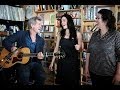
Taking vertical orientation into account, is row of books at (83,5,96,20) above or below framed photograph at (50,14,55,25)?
above

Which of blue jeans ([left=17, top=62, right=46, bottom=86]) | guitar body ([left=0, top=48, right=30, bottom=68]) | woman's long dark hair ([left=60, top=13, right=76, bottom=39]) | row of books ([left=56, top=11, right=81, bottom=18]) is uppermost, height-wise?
row of books ([left=56, top=11, right=81, bottom=18])

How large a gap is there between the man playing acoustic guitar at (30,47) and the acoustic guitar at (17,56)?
0.03 meters

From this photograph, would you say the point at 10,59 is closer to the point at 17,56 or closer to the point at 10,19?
the point at 17,56

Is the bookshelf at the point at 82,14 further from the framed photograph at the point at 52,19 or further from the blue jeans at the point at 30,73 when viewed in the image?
the blue jeans at the point at 30,73

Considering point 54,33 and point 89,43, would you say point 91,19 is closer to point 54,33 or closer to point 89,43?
point 89,43

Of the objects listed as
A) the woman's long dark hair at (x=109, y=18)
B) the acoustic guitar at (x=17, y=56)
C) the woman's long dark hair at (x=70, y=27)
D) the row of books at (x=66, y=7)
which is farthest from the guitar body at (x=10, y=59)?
the woman's long dark hair at (x=109, y=18)

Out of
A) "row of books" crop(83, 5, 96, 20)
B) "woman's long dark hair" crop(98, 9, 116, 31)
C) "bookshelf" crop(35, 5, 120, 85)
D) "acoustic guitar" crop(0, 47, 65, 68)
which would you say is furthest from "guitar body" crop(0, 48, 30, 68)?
"woman's long dark hair" crop(98, 9, 116, 31)

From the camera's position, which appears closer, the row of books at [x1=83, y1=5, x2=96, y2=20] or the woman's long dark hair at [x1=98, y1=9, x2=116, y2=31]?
the woman's long dark hair at [x1=98, y1=9, x2=116, y2=31]

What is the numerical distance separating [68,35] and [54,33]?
0.54ft

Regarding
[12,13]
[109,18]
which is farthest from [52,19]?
[109,18]

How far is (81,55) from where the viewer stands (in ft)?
7.03

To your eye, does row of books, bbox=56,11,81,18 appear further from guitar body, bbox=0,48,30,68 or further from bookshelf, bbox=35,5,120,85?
guitar body, bbox=0,48,30,68

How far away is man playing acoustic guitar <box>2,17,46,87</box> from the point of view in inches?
85.0

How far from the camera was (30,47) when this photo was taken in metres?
2.16
